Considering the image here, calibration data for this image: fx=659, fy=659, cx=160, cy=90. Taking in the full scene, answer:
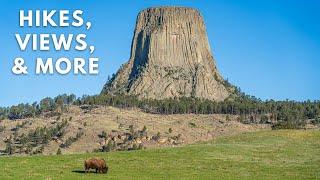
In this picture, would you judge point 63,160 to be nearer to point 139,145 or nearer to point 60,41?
point 60,41

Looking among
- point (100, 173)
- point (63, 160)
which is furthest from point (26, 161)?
point (100, 173)

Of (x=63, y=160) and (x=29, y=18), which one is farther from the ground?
(x=29, y=18)

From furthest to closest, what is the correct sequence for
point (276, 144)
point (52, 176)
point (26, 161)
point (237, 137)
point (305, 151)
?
point (237, 137) → point (276, 144) → point (305, 151) → point (26, 161) → point (52, 176)

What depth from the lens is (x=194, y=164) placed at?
51750mm

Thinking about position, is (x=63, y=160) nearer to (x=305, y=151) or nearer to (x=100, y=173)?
(x=100, y=173)

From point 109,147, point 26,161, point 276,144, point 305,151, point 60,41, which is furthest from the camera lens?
point 109,147

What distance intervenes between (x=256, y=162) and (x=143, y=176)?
12.9 metres

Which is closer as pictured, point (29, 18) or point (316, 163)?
point (316, 163)

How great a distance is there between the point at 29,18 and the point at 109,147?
460 feet

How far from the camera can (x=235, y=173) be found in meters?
47.5

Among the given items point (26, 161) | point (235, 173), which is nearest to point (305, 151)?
point (235, 173)

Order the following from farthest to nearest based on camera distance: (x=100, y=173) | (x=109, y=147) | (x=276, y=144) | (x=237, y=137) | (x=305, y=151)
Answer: (x=109, y=147) → (x=237, y=137) → (x=276, y=144) → (x=305, y=151) → (x=100, y=173)

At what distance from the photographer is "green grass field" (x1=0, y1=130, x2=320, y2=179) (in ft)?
148

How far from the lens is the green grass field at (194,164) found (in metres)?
45.2
